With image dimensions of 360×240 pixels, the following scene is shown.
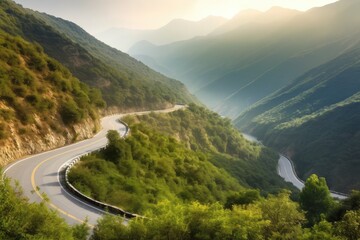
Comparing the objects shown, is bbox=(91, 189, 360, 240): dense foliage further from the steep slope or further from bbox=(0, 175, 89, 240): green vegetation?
the steep slope

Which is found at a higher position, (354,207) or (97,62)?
(97,62)

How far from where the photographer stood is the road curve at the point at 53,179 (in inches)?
1073

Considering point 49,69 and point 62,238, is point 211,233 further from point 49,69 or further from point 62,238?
point 49,69

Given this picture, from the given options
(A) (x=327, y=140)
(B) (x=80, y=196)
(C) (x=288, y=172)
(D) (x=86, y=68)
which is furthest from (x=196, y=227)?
(A) (x=327, y=140)

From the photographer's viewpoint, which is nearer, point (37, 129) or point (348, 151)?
point (37, 129)

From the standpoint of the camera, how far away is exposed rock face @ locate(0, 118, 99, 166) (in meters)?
37.7

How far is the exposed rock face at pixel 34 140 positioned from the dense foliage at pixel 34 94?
15.1 inches

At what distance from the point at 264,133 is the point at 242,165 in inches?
4040

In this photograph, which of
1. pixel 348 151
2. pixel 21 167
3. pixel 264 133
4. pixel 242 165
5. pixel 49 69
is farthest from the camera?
pixel 264 133

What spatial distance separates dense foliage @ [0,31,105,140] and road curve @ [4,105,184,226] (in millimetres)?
3891

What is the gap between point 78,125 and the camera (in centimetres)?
5209

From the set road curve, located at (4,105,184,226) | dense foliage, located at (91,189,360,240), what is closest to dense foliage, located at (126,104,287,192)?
road curve, located at (4,105,184,226)

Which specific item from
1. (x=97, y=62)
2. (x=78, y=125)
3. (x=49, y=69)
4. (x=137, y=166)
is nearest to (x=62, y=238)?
(x=137, y=166)

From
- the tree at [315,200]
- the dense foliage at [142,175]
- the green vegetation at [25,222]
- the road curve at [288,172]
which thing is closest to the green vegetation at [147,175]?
the dense foliage at [142,175]
